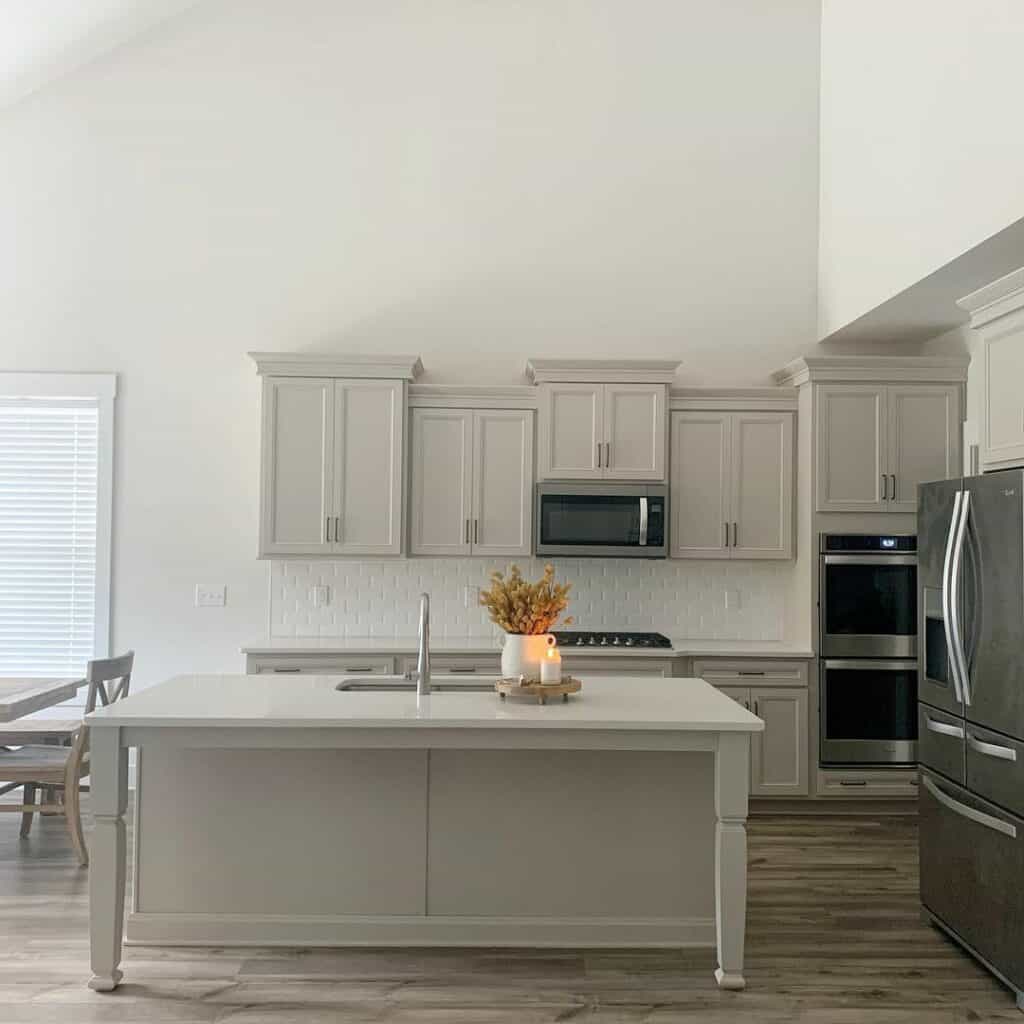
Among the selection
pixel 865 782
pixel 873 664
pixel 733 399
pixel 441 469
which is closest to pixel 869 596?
pixel 873 664

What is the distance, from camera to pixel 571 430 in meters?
5.88

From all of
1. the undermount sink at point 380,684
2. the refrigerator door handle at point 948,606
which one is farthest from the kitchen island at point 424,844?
the refrigerator door handle at point 948,606

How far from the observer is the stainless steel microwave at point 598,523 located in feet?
19.1

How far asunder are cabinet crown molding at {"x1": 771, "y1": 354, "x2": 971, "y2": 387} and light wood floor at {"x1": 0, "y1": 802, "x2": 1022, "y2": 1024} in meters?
2.78

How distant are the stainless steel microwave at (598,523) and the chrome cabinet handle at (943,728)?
6.72 ft

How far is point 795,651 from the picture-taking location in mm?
5730

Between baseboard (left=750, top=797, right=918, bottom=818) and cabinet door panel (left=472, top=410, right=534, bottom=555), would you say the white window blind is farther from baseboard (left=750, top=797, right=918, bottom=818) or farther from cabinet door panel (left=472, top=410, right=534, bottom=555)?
baseboard (left=750, top=797, right=918, bottom=818)

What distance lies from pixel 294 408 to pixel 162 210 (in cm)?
155

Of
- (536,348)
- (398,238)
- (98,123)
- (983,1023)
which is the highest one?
(98,123)

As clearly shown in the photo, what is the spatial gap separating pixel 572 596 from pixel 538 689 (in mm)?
2570

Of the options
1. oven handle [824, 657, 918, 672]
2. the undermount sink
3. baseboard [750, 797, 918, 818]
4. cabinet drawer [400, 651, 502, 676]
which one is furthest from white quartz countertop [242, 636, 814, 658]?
the undermount sink

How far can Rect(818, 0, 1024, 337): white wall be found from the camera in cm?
394

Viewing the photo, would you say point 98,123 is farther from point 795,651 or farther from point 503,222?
point 795,651

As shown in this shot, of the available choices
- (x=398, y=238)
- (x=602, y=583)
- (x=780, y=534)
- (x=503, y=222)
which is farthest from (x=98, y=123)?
(x=780, y=534)
